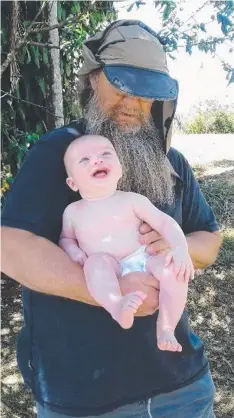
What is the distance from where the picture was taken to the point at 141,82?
185 centimetres

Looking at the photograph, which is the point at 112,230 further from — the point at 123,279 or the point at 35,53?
the point at 35,53

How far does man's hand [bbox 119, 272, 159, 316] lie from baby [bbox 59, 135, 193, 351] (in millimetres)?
20

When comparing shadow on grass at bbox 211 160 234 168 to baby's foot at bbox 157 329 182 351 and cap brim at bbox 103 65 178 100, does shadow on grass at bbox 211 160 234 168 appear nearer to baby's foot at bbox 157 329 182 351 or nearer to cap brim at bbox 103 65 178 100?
cap brim at bbox 103 65 178 100

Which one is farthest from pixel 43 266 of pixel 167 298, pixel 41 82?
pixel 41 82

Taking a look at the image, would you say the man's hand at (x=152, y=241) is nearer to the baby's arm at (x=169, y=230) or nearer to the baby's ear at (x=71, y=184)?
the baby's arm at (x=169, y=230)

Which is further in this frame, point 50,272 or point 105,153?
point 105,153

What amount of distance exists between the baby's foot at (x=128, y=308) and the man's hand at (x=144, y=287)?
6 centimetres

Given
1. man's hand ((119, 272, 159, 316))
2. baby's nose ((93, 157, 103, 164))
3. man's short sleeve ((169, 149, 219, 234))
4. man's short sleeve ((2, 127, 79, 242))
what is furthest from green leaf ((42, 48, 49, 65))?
man's hand ((119, 272, 159, 316))

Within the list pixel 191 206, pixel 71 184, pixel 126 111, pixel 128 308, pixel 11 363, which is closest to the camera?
pixel 128 308

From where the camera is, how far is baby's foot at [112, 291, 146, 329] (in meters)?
1.57

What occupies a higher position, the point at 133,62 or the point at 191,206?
the point at 133,62

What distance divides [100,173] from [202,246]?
417 mm

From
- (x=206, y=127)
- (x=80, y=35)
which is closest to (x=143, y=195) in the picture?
(x=80, y=35)

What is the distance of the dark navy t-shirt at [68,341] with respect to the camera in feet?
5.77
